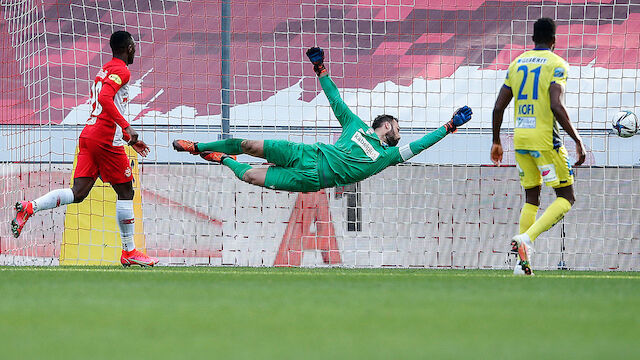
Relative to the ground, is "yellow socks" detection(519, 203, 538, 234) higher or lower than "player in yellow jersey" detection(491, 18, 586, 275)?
lower

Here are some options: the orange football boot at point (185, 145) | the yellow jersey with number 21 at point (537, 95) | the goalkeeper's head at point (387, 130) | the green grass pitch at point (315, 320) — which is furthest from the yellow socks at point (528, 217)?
the orange football boot at point (185, 145)

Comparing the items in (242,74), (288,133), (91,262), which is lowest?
(91,262)

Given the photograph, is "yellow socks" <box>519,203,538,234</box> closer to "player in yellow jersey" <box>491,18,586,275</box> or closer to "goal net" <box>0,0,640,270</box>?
"player in yellow jersey" <box>491,18,586,275</box>

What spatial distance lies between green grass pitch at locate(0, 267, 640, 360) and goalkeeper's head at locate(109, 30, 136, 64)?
2.55m

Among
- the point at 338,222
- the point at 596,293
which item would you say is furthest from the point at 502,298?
the point at 338,222

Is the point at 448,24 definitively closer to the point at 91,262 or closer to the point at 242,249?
the point at 242,249

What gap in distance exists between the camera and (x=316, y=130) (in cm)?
1097

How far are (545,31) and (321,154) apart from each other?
2013 millimetres

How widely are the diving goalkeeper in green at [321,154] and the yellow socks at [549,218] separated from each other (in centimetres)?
117

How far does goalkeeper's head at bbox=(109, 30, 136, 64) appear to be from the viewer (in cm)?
777

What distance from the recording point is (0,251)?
10.2 m

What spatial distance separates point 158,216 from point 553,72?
186 inches

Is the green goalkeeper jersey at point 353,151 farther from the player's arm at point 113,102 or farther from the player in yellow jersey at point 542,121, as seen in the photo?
the player's arm at point 113,102

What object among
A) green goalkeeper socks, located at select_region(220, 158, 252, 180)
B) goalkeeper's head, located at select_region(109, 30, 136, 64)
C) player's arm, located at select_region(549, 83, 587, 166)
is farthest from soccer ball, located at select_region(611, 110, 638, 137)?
goalkeeper's head, located at select_region(109, 30, 136, 64)
